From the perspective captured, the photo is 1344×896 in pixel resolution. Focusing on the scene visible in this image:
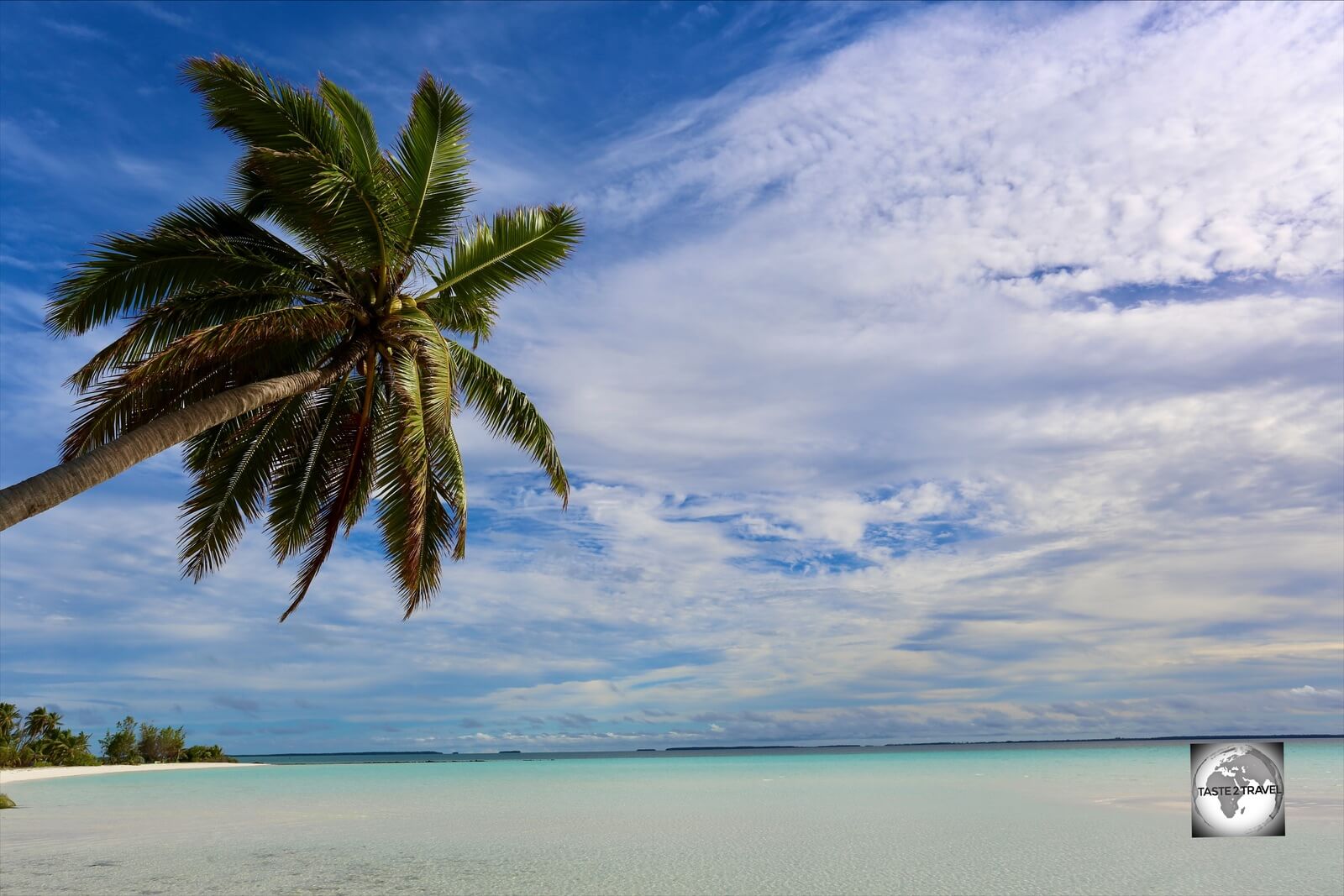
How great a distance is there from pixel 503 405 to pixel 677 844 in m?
10.8

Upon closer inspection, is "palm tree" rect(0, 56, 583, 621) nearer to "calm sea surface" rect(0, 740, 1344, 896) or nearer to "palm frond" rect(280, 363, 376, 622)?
"palm frond" rect(280, 363, 376, 622)

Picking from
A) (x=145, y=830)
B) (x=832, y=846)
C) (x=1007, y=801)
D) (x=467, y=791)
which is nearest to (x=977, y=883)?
(x=832, y=846)

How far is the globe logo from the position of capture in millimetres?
A: 9914

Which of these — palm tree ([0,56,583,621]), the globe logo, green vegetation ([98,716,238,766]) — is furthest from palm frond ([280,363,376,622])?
green vegetation ([98,716,238,766])

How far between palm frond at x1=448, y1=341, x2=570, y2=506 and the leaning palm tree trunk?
2.30 metres

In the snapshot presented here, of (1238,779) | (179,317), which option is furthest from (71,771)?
(1238,779)

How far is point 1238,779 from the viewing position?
10.6 metres

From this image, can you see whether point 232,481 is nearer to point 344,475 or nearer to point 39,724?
point 344,475

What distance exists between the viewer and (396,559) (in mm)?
12758

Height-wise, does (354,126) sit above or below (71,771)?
above

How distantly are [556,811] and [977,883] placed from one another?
655 inches

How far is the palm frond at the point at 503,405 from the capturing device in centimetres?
1318

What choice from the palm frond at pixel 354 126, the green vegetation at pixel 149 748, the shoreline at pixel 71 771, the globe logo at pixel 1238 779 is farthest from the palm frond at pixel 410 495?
the green vegetation at pixel 149 748

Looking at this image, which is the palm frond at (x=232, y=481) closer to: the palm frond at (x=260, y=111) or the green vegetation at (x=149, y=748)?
the palm frond at (x=260, y=111)
